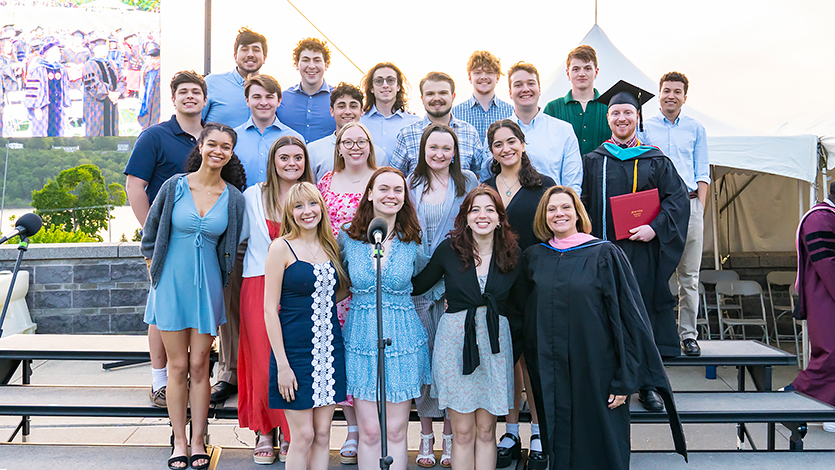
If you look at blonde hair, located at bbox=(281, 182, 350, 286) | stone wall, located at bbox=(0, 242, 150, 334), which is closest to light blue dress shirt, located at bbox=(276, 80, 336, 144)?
blonde hair, located at bbox=(281, 182, 350, 286)

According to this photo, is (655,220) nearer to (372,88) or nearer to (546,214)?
(546,214)

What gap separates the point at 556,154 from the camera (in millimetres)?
3855

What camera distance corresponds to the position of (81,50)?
1127 centimetres

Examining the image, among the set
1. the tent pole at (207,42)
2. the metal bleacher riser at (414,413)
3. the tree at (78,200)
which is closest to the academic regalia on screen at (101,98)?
the tree at (78,200)

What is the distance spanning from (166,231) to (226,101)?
1.55m

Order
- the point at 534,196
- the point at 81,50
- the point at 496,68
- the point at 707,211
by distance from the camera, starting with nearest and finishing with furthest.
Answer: the point at 534,196 → the point at 496,68 → the point at 707,211 → the point at 81,50

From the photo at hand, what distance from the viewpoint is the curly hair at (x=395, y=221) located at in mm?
3111

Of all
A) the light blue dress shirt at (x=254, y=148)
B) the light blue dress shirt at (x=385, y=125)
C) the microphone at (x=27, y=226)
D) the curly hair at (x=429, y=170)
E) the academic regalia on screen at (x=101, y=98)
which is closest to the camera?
the microphone at (x=27, y=226)

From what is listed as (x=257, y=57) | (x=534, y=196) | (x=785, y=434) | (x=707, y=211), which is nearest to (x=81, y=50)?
(x=257, y=57)

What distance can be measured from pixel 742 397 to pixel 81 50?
42.5 feet

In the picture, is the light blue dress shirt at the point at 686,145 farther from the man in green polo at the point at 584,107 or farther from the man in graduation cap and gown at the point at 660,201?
the man in graduation cap and gown at the point at 660,201

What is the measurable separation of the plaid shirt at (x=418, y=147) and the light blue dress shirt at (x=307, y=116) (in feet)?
2.66

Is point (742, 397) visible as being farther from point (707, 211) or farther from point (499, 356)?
point (707, 211)

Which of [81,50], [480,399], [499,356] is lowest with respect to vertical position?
[480,399]
